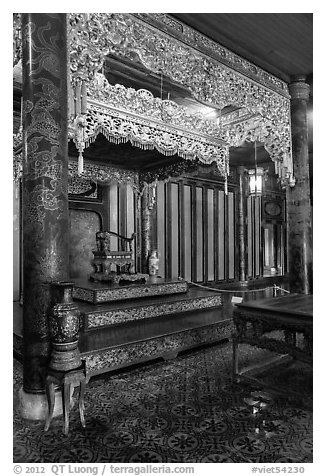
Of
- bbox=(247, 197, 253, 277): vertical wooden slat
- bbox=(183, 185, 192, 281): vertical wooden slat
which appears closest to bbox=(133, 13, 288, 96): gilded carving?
bbox=(183, 185, 192, 281): vertical wooden slat

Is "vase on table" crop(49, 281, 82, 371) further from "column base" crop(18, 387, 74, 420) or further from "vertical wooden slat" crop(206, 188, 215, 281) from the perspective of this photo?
"vertical wooden slat" crop(206, 188, 215, 281)

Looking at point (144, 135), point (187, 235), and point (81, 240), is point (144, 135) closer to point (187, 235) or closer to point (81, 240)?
point (81, 240)

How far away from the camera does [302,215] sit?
449 cm

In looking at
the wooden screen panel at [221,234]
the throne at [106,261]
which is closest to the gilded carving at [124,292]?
the throne at [106,261]

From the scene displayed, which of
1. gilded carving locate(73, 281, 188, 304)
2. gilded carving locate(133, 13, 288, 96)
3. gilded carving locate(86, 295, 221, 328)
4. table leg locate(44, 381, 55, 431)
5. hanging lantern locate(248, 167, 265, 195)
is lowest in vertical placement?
table leg locate(44, 381, 55, 431)

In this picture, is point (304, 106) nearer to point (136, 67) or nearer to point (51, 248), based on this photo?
point (136, 67)

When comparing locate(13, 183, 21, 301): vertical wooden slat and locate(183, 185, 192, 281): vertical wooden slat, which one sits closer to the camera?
locate(13, 183, 21, 301): vertical wooden slat

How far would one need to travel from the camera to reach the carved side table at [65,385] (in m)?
2.06

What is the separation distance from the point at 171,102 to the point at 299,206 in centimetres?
220

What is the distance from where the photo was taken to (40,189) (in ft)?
7.23

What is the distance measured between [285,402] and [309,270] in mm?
2464

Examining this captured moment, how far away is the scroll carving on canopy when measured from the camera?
2.81 m

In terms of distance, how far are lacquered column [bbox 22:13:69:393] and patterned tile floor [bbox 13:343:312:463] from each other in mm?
430

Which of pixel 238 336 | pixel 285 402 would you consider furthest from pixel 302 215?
pixel 285 402
